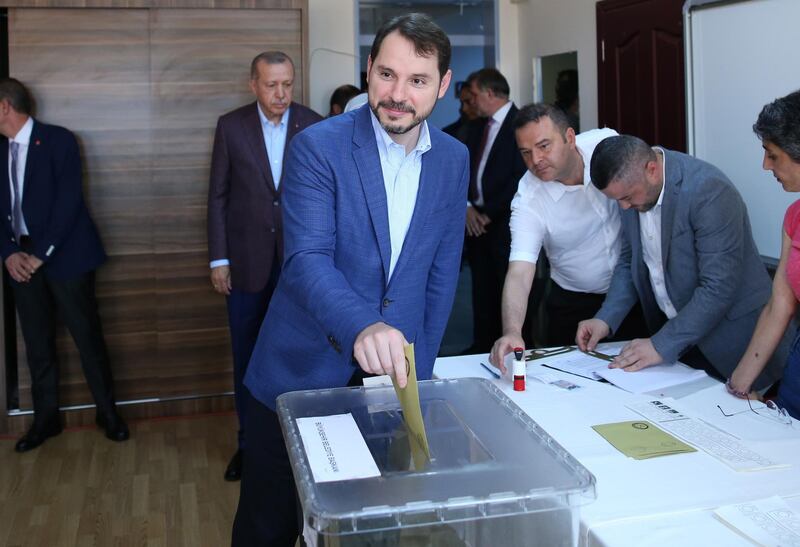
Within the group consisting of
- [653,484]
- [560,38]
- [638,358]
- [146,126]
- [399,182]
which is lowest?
[653,484]

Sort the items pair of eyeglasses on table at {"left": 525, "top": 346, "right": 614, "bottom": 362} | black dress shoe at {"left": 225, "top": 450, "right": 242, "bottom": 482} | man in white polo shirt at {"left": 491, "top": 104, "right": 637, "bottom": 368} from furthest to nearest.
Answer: black dress shoe at {"left": 225, "top": 450, "right": 242, "bottom": 482}
man in white polo shirt at {"left": 491, "top": 104, "right": 637, "bottom": 368}
pair of eyeglasses on table at {"left": 525, "top": 346, "right": 614, "bottom": 362}

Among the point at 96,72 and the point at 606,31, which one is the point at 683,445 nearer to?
the point at 96,72

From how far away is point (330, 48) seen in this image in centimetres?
576

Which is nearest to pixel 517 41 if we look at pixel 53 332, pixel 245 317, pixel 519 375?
pixel 245 317

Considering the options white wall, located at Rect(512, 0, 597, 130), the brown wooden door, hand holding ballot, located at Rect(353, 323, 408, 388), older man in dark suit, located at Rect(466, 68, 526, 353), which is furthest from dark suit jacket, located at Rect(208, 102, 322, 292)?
hand holding ballot, located at Rect(353, 323, 408, 388)

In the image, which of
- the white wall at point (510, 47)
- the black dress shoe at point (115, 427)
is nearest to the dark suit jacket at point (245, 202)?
the black dress shoe at point (115, 427)

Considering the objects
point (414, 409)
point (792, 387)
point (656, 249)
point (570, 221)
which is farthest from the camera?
point (570, 221)

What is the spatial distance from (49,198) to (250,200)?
3.21 feet

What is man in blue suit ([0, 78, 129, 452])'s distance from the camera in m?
4.04

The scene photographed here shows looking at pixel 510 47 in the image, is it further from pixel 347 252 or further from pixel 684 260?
pixel 347 252

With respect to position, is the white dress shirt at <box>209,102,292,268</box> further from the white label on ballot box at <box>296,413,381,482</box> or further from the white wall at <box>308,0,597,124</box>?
the white label on ballot box at <box>296,413,381,482</box>

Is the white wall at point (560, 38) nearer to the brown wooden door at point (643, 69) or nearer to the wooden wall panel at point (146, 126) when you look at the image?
the brown wooden door at point (643, 69)

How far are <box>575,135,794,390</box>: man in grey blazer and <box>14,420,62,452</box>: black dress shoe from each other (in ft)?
8.97

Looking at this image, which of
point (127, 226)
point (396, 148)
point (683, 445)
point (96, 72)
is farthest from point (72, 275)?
point (683, 445)
